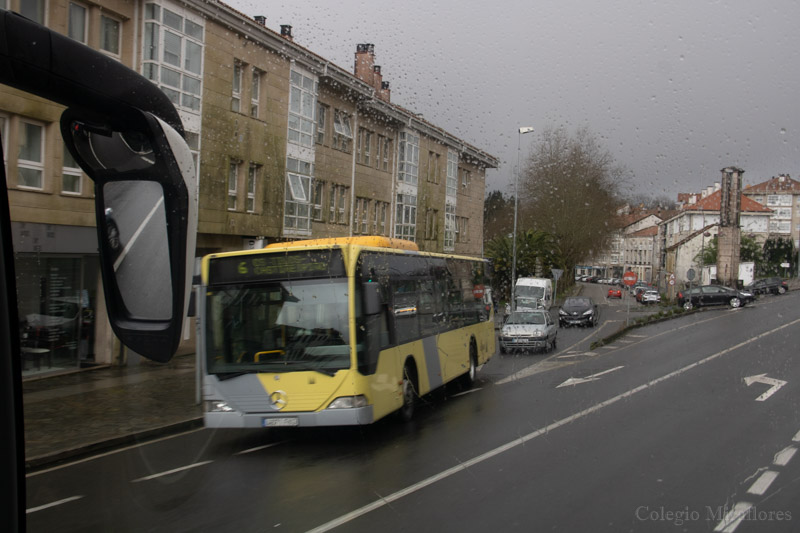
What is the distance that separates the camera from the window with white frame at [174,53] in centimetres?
312

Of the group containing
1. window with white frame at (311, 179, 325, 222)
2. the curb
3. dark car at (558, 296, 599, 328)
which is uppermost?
window with white frame at (311, 179, 325, 222)

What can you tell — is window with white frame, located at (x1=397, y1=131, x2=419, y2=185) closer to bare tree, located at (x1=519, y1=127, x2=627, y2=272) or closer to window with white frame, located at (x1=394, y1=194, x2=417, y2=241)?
window with white frame, located at (x1=394, y1=194, x2=417, y2=241)

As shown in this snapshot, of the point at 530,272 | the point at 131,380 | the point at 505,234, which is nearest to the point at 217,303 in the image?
the point at 131,380

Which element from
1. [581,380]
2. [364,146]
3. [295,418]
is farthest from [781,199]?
[295,418]

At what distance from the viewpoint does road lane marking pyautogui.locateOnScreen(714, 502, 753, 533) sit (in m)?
5.44

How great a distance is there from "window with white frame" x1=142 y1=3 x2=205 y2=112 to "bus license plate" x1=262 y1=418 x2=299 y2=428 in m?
4.83

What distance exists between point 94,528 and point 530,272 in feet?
115

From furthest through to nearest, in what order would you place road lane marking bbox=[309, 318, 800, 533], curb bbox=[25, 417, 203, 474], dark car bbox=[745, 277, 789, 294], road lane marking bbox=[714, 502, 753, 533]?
dark car bbox=[745, 277, 789, 294]
road lane marking bbox=[309, 318, 800, 533]
road lane marking bbox=[714, 502, 753, 533]
curb bbox=[25, 417, 203, 474]

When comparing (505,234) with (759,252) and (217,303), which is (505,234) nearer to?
(759,252)

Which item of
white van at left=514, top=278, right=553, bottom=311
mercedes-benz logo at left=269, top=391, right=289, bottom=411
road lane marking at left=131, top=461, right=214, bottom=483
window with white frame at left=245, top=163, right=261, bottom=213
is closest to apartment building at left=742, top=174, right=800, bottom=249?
window with white frame at left=245, top=163, right=261, bottom=213

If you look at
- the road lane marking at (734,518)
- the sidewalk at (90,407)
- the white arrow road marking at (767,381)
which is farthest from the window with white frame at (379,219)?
the road lane marking at (734,518)

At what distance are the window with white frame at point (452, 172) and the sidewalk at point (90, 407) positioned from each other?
9.02m

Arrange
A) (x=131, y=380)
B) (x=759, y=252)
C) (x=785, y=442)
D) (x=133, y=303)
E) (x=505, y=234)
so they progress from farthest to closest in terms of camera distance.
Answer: (x=759, y=252) < (x=505, y=234) < (x=785, y=442) < (x=131, y=380) < (x=133, y=303)

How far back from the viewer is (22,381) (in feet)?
5.23
